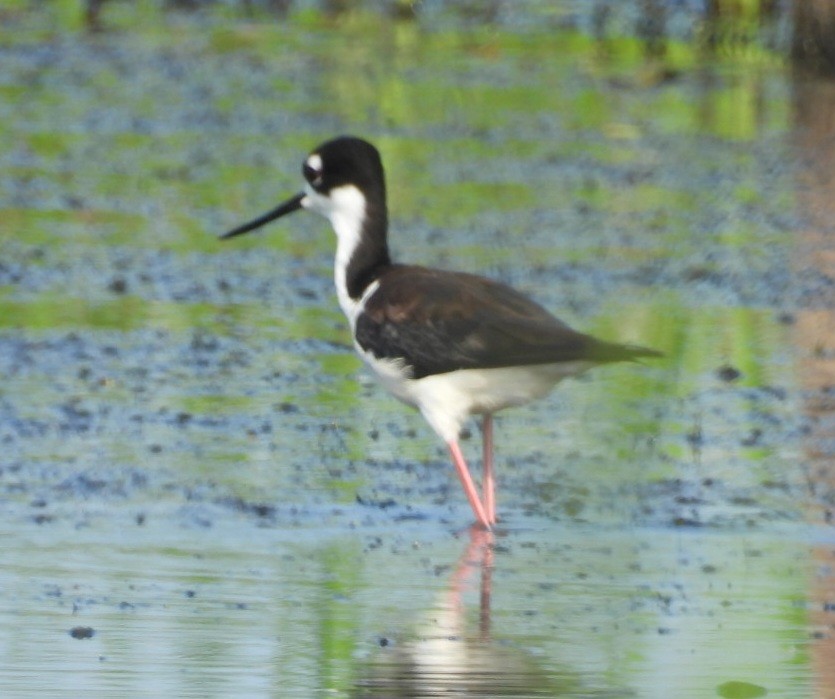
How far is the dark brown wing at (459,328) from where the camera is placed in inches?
280

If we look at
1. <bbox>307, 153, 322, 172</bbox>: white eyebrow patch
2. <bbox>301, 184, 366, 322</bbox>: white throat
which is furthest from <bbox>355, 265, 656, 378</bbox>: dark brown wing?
<bbox>307, 153, 322, 172</bbox>: white eyebrow patch

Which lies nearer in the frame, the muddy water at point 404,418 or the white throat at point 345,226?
the muddy water at point 404,418

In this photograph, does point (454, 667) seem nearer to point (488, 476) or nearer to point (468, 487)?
point (468, 487)

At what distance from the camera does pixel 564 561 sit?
21.9ft

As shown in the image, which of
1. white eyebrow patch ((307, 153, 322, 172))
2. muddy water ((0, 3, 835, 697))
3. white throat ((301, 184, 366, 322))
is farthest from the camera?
white eyebrow patch ((307, 153, 322, 172))

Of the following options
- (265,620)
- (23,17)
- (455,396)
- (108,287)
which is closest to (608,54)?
(23,17)

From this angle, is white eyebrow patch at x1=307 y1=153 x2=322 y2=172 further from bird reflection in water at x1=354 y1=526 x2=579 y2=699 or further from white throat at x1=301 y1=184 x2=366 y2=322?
bird reflection in water at x1=354 y1=526 x2=579 y2=699

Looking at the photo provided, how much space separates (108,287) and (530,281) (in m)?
2.07

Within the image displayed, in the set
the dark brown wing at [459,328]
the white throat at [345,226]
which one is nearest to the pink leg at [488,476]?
the dark brown wing at [459,328]

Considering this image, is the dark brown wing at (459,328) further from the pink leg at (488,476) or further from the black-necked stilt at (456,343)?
the pink leg at (488,476)

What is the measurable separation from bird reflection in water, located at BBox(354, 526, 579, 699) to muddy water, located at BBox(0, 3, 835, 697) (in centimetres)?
1

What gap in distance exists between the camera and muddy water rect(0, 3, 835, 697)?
18.8ft

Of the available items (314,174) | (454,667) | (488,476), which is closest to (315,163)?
(314,174)

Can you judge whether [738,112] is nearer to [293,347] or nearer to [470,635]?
[293,347]
